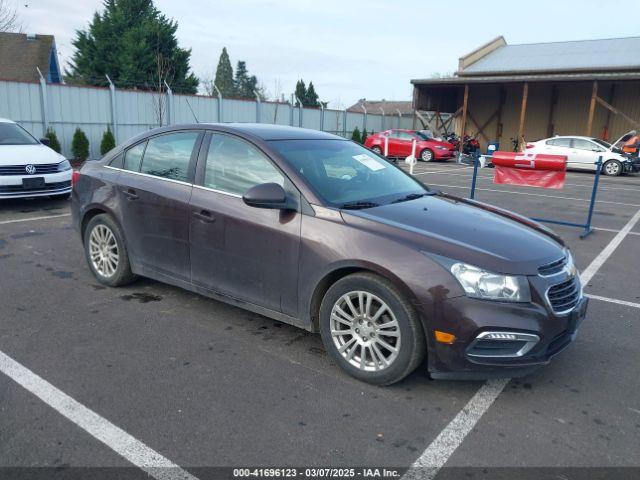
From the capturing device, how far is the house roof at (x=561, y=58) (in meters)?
28.8

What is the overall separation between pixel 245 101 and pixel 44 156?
49.3ft

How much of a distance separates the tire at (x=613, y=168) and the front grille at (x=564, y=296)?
1996 centimetres

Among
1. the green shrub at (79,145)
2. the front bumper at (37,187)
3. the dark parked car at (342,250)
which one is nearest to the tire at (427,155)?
the green shrub at (79,145)

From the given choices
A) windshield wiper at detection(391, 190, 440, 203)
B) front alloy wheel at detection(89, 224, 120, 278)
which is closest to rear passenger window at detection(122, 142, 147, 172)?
front alloy wheel at detection(89, 224, 120, 278)

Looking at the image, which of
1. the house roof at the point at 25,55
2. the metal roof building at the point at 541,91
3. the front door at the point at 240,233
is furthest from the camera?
the house roof at the point at 25,55

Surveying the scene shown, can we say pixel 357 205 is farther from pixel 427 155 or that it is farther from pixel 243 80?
pixel 243 80

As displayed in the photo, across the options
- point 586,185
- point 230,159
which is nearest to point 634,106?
point 586,185

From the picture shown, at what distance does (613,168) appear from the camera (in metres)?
20.6

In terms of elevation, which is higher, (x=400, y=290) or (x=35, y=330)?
(x=400, y=290)

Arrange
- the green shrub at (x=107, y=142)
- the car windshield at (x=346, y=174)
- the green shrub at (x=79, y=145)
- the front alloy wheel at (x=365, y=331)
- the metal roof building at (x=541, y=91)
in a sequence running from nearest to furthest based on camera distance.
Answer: the front alloy wheel at (x=365, y=331), the car windshield at (x=346, y=174), the green shrub at (x=79, y=145), the green shrub at (x=107, y=142), the metal roof building at (x=541, y=91)

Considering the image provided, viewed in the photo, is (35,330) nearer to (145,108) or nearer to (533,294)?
(533,294)

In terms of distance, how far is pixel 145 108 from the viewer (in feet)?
64.3

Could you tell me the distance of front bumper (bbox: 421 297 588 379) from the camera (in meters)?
2.99

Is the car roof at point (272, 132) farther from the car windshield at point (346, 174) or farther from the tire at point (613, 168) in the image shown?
the tire at point (613, 168)
